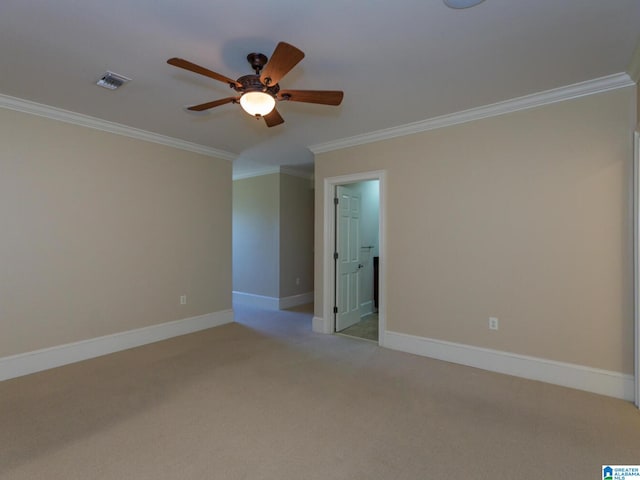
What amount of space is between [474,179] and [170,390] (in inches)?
137

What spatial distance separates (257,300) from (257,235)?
4.13ft

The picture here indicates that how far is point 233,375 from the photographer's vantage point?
10.1ft

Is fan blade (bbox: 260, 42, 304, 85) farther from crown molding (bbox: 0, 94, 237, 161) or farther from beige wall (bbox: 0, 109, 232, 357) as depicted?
beige wall (bbox: 0, 109, 232, 357)

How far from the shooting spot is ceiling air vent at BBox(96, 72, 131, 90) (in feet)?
8.38

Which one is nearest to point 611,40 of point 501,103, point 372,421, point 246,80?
point 501,103

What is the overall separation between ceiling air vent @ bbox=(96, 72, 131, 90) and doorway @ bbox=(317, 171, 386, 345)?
2.50 m

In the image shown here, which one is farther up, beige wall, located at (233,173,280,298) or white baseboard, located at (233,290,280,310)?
beige wall, located at (233,173,280,298)

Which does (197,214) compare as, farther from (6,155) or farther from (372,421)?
(372,421)

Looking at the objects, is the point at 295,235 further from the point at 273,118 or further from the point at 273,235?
the point at 273,118

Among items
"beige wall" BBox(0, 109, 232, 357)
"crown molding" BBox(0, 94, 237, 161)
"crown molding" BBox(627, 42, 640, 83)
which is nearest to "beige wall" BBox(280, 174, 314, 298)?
"beige wall" BBox(0, 109, 232, 357)

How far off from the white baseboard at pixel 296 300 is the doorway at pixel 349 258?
1.57 meters

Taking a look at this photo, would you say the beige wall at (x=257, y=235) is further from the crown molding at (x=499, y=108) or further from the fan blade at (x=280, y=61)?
the fan blade at (x=280, y=61)

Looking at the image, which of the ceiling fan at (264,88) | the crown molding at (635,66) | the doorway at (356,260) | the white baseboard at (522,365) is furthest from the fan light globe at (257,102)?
the white baseboard at (522,365)

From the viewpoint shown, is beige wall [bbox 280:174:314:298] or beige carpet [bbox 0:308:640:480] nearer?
beige carpet [bbox 0:308:640:480]
